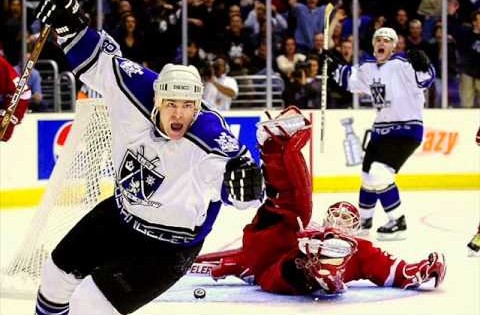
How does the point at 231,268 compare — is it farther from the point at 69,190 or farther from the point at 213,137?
the point at 213,137

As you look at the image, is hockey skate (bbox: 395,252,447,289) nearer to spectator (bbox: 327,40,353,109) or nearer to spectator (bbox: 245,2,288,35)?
spectator (bbox: 327,40,353,109)

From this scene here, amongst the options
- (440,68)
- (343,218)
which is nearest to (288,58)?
(440,68)

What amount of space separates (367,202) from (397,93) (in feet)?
2.06

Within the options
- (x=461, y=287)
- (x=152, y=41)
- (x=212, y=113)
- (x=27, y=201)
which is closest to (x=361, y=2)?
(x=152, y=41)

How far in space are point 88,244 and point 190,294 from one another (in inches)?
54.1

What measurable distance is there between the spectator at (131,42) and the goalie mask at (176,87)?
5.68m

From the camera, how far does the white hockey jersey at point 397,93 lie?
6.18 metres

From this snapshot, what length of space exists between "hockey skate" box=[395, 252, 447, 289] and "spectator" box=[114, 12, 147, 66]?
455cm

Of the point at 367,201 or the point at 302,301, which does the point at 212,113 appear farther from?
the point at 367,201

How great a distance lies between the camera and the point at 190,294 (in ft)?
14.1

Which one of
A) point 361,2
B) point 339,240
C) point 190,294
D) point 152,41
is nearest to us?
point 339,240

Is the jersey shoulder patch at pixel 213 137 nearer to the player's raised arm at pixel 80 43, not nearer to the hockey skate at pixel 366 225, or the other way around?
the player's raised arm at pixel 80 43

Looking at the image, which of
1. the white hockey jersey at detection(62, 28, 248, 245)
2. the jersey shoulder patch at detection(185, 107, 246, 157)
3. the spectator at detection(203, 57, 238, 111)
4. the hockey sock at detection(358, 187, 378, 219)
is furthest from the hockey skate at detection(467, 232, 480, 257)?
the spectator at detection(203, 57, 238, 111)

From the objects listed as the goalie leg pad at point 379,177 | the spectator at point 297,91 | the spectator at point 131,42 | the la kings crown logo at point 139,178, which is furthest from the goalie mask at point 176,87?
the spectator at point 297,91
